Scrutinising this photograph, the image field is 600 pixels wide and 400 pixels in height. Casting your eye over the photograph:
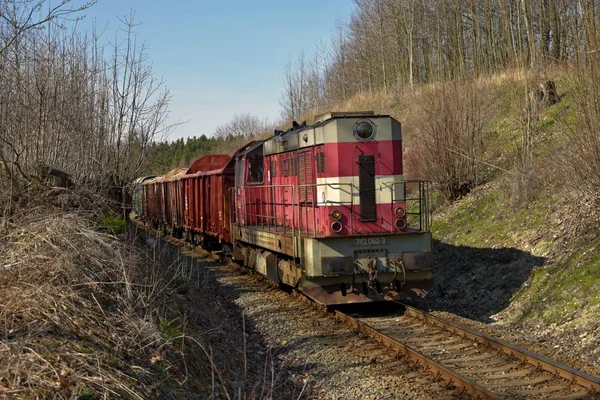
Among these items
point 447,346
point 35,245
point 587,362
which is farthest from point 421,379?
point 35,245

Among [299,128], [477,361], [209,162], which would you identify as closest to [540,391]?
[477,361]

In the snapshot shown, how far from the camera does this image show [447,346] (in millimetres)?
8766

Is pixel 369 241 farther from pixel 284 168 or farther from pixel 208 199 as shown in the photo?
pixel 208 199

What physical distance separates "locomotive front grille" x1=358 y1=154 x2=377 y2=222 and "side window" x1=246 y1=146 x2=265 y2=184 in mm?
4590

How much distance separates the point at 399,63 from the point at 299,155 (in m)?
32.4

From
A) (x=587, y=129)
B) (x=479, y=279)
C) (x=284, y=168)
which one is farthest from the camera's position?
(x=284, y=168)

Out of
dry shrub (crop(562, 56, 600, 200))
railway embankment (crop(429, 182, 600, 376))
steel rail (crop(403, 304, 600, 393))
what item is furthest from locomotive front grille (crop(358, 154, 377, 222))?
dry shrub (crop(562, 56, 600, 200))

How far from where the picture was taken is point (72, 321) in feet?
21.1

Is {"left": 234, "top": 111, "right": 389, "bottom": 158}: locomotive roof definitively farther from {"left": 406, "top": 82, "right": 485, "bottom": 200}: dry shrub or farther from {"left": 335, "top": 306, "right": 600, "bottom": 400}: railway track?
{"left": 406, "top": 82, "right": 485, "bottom": 200}: dry shrub

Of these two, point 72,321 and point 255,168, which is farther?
point 255,168

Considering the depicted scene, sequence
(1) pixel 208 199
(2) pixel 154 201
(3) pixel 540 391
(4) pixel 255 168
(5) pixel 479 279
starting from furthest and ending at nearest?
(2) pixel 154 201 < (1) pixel 208 199 < (4) pixel 255 168 < (5) pixel 479 279 < (3) pixel 540 391

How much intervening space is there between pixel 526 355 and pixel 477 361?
625mm

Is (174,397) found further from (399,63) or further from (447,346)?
(399,63)

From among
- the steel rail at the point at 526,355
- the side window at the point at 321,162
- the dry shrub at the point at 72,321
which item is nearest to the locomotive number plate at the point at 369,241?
the steel rail at the point at 526,355
